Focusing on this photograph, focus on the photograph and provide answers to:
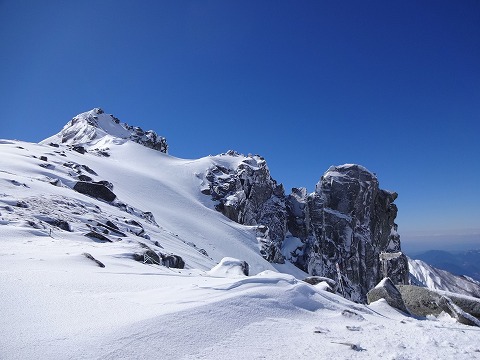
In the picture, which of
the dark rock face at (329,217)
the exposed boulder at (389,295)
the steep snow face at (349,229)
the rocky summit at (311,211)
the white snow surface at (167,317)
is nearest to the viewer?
the white snow surface at (167,317)

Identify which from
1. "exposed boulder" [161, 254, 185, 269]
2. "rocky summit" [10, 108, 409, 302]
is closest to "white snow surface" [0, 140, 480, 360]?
"exposed boulder" [161, 254, 185, 269]

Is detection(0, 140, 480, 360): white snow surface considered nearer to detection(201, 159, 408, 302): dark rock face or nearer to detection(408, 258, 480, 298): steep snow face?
detection(201, 159, 408, 302): dark rock face

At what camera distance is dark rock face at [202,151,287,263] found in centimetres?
5872

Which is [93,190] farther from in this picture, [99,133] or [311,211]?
[99,133]

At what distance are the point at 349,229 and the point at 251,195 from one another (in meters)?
21.7

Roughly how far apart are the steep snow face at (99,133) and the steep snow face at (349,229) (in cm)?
4591

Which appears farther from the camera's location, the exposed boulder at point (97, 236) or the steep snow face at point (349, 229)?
the steep snow face at point (349, 229)

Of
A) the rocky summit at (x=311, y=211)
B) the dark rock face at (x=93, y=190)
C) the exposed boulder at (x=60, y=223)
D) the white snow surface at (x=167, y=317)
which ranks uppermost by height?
the rocky summit at (x=311, y=211)

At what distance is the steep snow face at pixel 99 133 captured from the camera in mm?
68531

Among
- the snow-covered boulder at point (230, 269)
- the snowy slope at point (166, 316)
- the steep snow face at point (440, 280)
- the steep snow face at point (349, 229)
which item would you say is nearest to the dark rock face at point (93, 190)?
the snowy slope at point (166, 316)

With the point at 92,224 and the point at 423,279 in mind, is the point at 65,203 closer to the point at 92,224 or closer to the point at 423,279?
the point at 92,224

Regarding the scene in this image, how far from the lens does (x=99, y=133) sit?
71.5 m

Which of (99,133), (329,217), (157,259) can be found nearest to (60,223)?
(157,259)

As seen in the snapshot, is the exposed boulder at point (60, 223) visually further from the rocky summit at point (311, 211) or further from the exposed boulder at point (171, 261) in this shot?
the rocky summit at point (311, 211)
